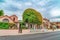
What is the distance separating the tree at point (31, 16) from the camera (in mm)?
73488

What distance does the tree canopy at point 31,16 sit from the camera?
7345 cm

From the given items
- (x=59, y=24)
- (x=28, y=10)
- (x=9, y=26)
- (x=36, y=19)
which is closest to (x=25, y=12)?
(x=28, y=10)

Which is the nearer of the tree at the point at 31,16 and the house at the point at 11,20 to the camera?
the house at the point at 11,20

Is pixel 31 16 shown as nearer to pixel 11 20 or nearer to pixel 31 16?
pixel 31 16

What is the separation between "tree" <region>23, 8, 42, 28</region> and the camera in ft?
241

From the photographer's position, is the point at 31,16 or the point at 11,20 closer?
the point at 31,16

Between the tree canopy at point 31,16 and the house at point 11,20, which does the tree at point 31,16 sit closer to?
the tree canopy at point 31,16

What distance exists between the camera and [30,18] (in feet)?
240

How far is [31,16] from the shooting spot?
240 ft

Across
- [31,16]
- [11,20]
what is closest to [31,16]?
[31,16]

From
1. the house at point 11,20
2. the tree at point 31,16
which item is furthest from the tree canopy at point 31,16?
the house at point 11,20

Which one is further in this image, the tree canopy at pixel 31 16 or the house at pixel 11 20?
the tree canopy at pixel 31 16

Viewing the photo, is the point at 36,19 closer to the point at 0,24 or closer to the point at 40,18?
the point at 40,18

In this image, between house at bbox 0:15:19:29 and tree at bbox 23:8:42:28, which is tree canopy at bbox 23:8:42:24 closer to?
tree at bbox 23:8:42:28
